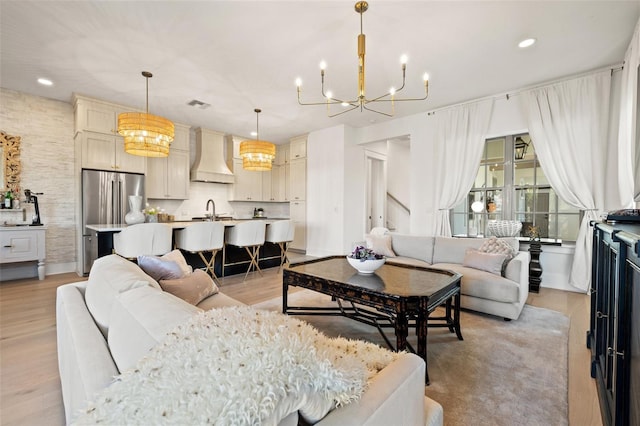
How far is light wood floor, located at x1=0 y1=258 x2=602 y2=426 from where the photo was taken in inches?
62.2

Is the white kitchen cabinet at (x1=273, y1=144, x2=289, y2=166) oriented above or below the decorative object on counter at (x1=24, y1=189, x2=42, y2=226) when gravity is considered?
above

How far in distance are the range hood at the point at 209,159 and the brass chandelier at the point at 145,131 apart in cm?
232

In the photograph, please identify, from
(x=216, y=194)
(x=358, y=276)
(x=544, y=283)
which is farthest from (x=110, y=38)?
(x=544, y=283)

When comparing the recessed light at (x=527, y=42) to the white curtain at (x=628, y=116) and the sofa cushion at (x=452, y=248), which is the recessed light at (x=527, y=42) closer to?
the white curtain at (x=628, y=116)

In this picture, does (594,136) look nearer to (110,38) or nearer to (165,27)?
(165,27)

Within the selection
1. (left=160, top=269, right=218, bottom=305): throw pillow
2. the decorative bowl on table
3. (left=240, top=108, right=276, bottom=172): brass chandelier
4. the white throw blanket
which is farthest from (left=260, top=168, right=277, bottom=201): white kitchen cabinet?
the white throw blanket

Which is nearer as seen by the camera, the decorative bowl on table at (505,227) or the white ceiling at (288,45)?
the white ceiling at (288,45)

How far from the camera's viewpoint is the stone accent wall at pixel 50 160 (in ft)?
14.3

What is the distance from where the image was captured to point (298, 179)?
7125mm

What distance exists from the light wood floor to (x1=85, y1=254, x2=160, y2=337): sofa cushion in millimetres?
872

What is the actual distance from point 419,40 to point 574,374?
3336mm

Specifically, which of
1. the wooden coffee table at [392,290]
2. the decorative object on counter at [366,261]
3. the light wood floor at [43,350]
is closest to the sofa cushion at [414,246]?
the wooden coffee table at [392,290]

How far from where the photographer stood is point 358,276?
2391 mm

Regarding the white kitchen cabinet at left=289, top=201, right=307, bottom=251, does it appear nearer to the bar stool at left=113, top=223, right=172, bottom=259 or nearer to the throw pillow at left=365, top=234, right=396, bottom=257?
the throw pillow at left=365, top=234, right=396, bottom=257
